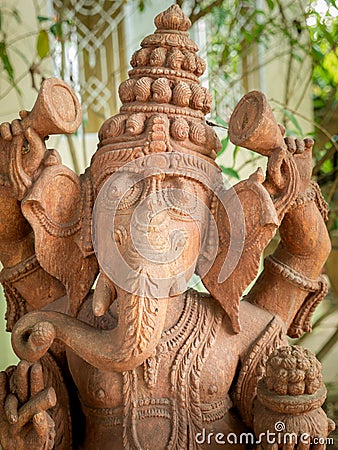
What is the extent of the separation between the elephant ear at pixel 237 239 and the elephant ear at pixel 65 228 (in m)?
0.19

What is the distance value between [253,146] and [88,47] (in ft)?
6.48

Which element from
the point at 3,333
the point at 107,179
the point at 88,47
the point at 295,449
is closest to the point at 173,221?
the point at 107,179

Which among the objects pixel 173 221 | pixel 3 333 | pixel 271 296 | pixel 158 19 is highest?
pixel 158 19

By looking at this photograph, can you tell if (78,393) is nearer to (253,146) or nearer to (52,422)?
(52,422)

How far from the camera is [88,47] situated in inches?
114

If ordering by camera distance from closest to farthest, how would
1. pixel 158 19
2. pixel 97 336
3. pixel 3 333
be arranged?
1. pixel 97 336
2. pixel 158 19
3. pixel 3 333

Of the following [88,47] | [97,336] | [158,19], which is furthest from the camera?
[88,47]

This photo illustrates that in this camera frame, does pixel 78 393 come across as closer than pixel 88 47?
Yes

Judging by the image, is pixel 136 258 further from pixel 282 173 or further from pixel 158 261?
pixel 282 173

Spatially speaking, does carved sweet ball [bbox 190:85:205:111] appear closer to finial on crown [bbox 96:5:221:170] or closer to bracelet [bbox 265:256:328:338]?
finial on crown [bbox 96:5:221:170]

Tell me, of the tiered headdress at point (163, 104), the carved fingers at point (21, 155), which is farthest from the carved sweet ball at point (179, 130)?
the carved fingers at point (21, 155)

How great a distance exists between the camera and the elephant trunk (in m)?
0.94

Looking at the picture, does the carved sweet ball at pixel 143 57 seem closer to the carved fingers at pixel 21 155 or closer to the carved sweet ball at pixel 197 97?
the carved sweet ball at pixel 197 97

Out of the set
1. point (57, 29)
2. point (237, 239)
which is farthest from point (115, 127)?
point (57, 29)
